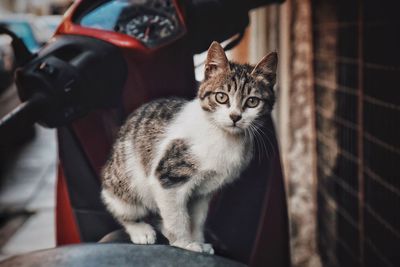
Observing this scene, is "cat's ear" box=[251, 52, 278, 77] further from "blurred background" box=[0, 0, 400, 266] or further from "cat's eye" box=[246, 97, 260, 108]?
"blurred background" box=[0, 0, 400, 266]

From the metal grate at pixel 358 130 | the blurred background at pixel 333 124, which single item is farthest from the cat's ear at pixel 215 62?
the metal grate at pixel 358 130

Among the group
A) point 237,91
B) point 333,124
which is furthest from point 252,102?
point 333,124

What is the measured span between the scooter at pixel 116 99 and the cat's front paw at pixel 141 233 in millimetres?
23

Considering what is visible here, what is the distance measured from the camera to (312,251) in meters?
3.37

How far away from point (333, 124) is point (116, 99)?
84.3 inches

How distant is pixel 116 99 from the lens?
1.10 metres

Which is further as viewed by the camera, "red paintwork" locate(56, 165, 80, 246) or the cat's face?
"red paintwork" locate(56, 165, 80, 246)

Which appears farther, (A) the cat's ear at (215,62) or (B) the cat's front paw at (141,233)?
(B) the cat's front paw at (141,233)

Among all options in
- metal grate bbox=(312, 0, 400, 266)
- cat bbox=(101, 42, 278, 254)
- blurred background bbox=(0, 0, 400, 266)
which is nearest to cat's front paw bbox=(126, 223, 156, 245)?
cat bbox=(101, 42, 278, 254)

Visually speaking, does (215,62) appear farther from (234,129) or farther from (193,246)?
(193,246)

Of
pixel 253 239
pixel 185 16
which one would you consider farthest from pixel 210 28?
pixel 253 239

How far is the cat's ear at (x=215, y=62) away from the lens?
2.78 ft

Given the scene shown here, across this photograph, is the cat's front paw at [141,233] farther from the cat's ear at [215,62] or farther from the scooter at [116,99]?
the cat's ear at [215,62]

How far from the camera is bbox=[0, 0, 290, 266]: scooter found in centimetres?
97
